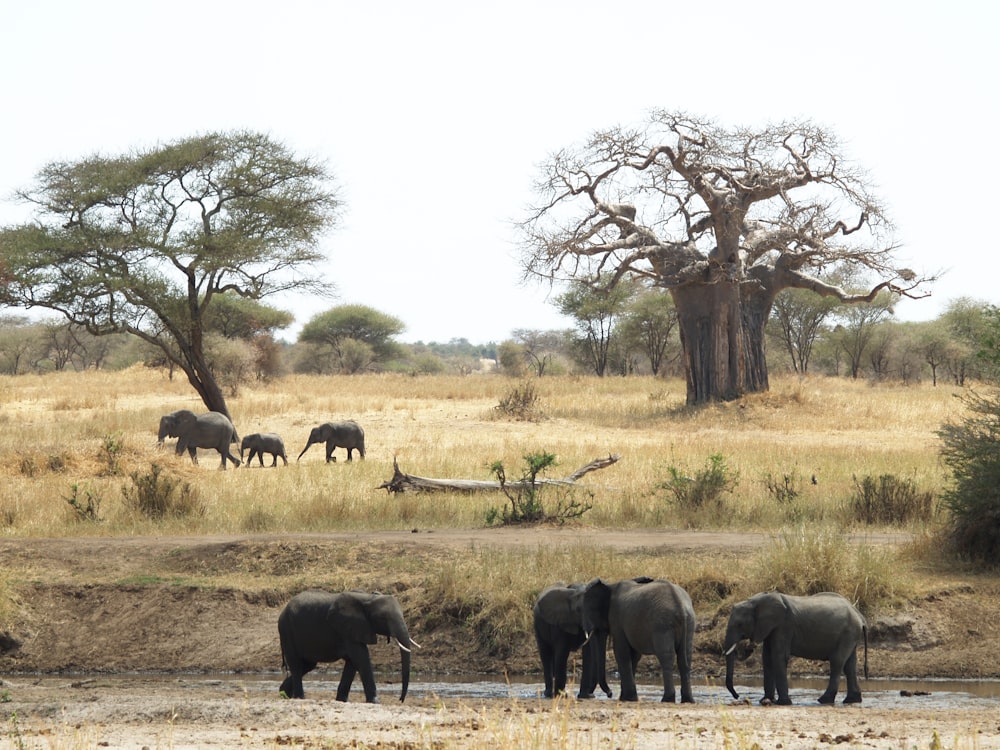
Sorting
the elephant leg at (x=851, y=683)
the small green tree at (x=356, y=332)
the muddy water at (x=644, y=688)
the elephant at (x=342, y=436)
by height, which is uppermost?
the small green tree at (x=356, y=332)

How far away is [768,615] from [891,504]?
6.99m

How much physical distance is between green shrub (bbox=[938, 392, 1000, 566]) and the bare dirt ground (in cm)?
95

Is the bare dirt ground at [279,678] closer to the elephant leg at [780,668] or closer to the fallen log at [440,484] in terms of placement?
the elephant leg at [780,668]

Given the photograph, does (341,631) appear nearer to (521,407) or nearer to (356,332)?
(521,407)

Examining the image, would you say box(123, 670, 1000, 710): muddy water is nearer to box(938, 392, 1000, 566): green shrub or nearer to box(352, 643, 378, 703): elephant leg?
box(352, 643, 378, 703): elephant leg

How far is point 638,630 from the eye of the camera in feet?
28.3

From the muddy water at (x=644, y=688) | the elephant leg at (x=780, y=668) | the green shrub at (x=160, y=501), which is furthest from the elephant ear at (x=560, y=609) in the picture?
the green shrub at (x=160, y=501)

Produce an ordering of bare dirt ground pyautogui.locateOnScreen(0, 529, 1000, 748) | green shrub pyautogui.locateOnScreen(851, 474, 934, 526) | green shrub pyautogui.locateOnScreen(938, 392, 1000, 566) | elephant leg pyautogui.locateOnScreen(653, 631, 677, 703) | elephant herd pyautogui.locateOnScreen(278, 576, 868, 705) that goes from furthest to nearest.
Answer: green shrub pyautogui.locateOnScreen(851, 474, 934, 526) → green shrub pyautogui.locateOnScreen(938, 392, 1000, 566) → elephant herd pyautogui.locateOnScreen(278, 576, 868, 705) → elephant leg pyautogui.locateOnScreen(653, 631, 677, 703) → bare dirt ground pyautogui.locateOnScreen(0, 529, 1000, 748)

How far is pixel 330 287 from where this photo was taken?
104ft

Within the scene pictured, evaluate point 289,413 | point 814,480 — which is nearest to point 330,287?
point 289,413

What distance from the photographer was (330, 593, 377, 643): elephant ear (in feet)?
28.5

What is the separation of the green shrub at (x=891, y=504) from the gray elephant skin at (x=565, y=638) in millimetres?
6798

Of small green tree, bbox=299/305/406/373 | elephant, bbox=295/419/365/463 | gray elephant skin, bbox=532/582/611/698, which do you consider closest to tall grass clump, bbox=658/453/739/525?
gray elephant skin, bbox=532/582/611/698

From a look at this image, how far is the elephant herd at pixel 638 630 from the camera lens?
27.9 feet
